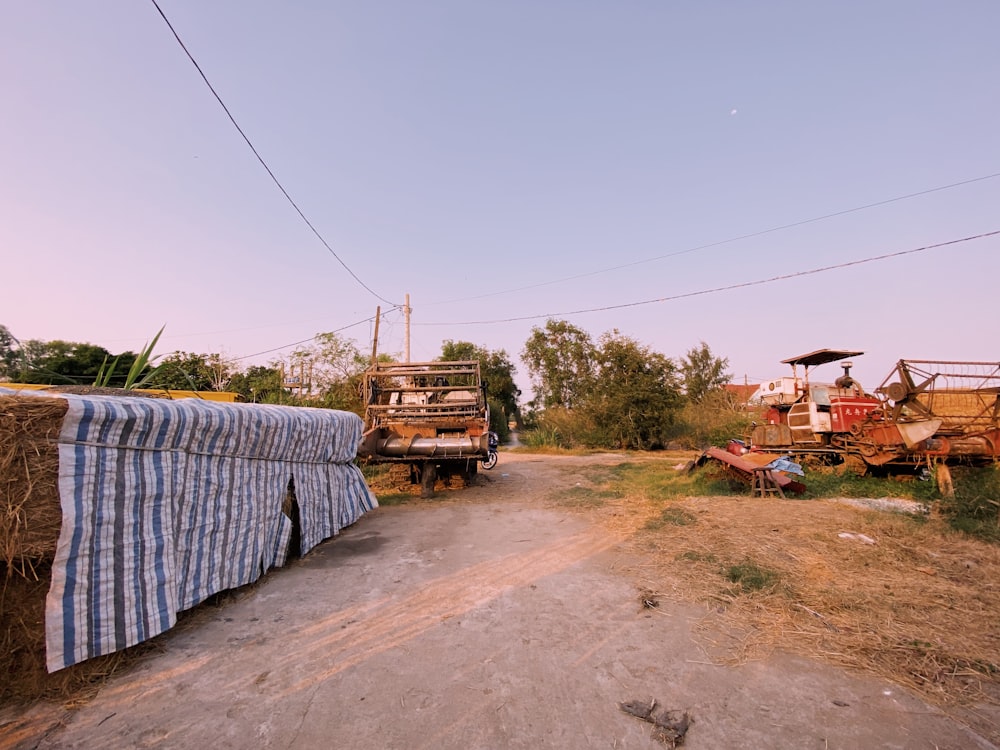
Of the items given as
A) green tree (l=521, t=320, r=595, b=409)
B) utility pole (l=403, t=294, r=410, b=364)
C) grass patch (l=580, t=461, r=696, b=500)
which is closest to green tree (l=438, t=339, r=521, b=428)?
green tree (l=521, t=320, r=595, b=409)

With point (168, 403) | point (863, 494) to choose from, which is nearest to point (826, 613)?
point (168, 403)

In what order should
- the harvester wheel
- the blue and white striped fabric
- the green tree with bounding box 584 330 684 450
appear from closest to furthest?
the blue and white striped fabric → the harvester wheel → the green tree with bounding box 584 330 684 450

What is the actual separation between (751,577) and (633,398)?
1723 cm

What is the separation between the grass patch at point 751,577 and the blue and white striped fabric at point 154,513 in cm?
417

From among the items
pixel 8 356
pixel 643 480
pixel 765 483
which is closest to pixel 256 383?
pixel 8 356

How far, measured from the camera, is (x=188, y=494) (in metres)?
3.26

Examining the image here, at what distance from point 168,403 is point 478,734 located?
9.38 ft

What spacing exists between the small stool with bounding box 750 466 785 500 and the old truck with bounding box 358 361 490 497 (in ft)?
14.9

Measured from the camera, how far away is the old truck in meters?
8.21

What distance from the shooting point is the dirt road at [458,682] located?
6.97 ft

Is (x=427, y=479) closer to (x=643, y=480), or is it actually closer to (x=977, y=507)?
(x=643, y=480)

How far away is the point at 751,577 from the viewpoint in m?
4.01

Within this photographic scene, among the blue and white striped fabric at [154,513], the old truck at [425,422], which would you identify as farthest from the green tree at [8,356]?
the old truck at [425,422]

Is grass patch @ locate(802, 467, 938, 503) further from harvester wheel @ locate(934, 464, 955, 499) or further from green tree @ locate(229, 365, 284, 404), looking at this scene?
green tree @ locate(229, 365, 284, 404)
